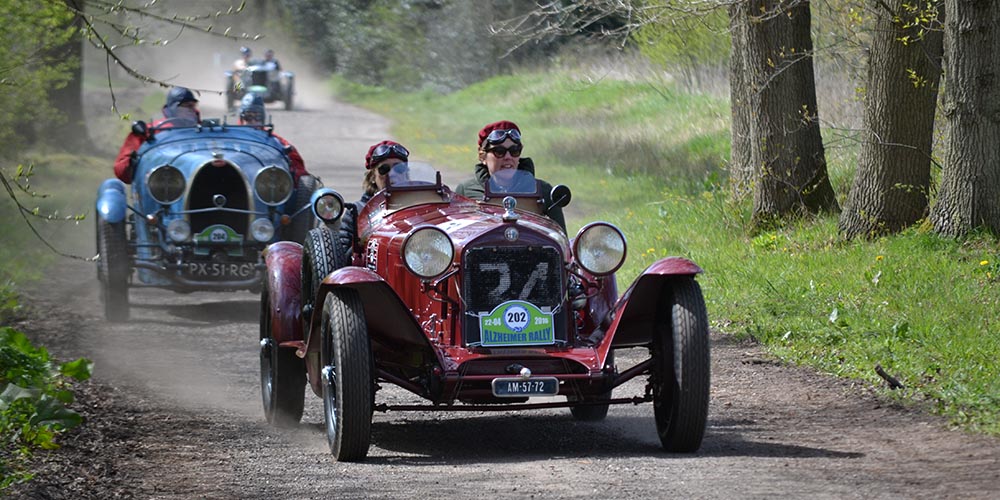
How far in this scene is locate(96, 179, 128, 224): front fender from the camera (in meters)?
13.1

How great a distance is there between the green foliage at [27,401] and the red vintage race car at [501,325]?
128cm

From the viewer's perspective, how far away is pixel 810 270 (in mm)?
11711

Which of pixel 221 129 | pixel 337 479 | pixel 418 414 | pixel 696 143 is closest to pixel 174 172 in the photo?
pixel 221 129

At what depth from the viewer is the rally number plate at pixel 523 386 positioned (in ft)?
22.6

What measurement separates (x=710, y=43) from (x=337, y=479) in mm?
19552

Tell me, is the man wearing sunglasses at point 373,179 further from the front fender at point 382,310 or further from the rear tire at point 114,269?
the rear tire at point 114,269

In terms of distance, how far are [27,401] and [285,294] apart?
2.15 meters

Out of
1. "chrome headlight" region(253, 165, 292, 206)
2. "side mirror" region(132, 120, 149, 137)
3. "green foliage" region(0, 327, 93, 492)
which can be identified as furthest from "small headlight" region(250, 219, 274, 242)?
"green foliage" region(0, 327, 93, 492)

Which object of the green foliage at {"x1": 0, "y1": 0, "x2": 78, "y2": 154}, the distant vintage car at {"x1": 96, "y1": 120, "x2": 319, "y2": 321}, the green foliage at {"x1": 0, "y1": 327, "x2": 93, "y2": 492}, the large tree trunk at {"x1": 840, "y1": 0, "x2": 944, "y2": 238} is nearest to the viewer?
the green foliage at {"x1": 0, "y1": 327, "x2": 93, "y2": 492}

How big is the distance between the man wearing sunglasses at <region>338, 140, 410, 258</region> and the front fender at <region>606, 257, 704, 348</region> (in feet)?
6.40

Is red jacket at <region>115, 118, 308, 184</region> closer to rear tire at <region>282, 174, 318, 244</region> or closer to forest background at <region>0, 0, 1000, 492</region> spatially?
rear tire at <region>282, 174, 318, 244</region>

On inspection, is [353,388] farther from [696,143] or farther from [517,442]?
[696,143]

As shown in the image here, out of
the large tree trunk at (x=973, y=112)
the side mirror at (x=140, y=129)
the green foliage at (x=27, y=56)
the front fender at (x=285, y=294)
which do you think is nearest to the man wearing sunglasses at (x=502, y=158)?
the front fender at (x=285, y=294)

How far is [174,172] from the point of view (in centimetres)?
1343
